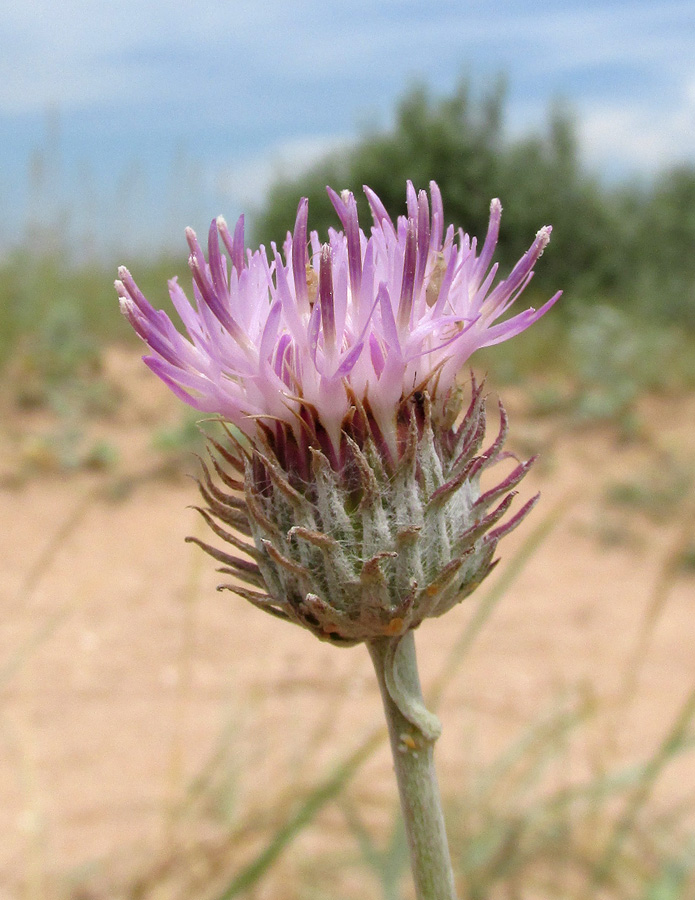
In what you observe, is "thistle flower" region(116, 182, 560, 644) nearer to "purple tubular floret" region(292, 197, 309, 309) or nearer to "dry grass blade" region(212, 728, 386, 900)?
"purple tubular floret" region(292, 197, 309, 309)

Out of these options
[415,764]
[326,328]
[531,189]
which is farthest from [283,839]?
[531,189]

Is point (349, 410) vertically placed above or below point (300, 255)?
below

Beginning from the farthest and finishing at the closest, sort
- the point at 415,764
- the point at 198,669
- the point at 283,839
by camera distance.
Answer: the point at 198,669
the point at 283,839
the point at 415,764

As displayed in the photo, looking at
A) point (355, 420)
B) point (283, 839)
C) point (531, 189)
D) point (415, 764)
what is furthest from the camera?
point (531, 189)

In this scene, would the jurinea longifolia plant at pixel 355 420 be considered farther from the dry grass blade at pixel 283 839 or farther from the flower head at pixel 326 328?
the dry grass blade at pixel 283 839

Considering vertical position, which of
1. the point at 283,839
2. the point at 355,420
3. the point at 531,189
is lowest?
the point at 531,189

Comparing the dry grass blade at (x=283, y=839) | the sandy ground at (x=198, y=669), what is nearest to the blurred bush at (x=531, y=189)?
the sandy ground at (x=198, y=669)

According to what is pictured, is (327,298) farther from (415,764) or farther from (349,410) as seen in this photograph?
(415,764)
